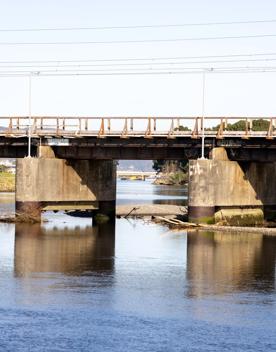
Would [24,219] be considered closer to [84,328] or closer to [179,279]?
[179,279]

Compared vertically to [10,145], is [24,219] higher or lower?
lower

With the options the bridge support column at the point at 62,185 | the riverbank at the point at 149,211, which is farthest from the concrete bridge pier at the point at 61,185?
the riverbank at the point at 149,211

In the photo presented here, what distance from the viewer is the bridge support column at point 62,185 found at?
88312mm

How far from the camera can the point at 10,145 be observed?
9325 cm

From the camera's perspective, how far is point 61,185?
297 ft

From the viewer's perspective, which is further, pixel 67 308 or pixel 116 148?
pixel 116 148

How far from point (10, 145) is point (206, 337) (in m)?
57.7

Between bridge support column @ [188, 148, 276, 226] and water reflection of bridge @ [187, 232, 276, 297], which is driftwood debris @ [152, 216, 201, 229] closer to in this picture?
bridge support column @ [188, 148, 276, 226]

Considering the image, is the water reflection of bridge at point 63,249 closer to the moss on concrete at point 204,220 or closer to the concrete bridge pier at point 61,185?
the concrete bridge pier at point 61,185

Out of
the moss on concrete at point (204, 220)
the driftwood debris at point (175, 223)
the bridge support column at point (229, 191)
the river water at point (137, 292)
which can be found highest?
the bridge support column at point (229, 191)

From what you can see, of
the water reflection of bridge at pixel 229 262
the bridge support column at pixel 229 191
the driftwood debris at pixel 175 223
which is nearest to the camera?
the water reflection of bridge at pixel 229 262

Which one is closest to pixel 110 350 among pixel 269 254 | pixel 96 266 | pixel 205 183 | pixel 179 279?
pixel 179 279

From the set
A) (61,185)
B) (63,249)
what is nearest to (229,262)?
(63,249)

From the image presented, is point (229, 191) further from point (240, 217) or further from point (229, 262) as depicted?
point (229, 262)
